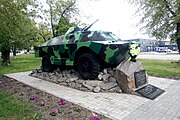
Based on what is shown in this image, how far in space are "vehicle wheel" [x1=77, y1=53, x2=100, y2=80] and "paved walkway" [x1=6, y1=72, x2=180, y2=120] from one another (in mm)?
824

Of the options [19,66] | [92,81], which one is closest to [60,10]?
[19,66]

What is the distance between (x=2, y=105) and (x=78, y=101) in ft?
6.38

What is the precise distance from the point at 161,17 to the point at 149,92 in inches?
410

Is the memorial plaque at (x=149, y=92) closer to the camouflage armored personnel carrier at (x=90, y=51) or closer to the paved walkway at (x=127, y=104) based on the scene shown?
the paved walkway at (x=127, y=104)

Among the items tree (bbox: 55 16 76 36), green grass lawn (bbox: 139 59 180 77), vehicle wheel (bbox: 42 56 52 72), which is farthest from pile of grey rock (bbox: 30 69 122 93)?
tree (bbox: 55 16 76 36)

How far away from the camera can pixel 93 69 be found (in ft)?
21.2

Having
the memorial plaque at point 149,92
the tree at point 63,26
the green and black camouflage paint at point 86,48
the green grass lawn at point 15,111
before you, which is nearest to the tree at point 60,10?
the tree at point 63,26

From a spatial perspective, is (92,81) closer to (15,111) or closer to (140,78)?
(140,78)

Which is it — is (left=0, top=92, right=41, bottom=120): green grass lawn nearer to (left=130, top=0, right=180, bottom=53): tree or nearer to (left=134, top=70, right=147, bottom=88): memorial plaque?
(left=134, top=70, right=147, bottom=88): memorial plaque

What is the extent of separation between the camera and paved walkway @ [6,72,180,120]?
407 centimetres

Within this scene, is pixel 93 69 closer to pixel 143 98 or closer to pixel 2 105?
pixel 143 98

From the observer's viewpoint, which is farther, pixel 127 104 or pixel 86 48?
pixel 86 48

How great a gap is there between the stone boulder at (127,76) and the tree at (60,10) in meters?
14.2

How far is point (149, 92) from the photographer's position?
5832 mm
